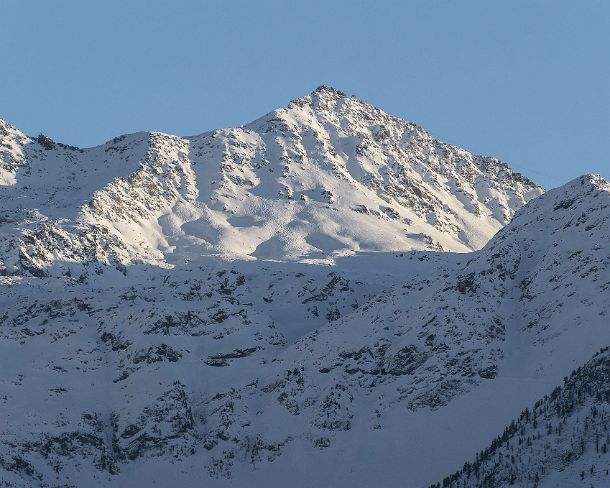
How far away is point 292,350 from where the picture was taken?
110062 mm

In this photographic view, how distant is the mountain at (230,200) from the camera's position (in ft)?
472

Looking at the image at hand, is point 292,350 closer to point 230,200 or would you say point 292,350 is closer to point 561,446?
point 561,446

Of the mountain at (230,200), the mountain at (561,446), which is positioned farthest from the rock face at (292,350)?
the mountain at (230,200)

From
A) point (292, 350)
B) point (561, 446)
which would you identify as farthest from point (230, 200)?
point (561, 446)

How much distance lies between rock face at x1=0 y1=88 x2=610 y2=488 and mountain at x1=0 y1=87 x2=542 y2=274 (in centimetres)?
70

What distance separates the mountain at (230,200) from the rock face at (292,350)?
0.70 m

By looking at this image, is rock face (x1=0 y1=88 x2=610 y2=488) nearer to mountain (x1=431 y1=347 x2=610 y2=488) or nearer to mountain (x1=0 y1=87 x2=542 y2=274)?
mountain (x1=431 y1=347 x2=610 y2=488)

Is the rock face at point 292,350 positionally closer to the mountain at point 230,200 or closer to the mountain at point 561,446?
the mountain at point 561,446

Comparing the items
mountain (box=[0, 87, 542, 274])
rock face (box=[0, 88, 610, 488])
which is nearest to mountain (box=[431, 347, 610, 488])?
rock face (box=[0, 88, 610, 488])

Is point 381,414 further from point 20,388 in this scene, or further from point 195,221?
point 195,221

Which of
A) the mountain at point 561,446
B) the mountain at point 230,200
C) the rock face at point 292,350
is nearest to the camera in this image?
the mountain at point 561,446

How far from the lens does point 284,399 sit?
10206 centimetres

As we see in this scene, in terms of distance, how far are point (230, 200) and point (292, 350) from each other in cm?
6057

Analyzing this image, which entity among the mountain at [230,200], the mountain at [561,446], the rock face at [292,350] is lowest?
the mountain at [561,446]
